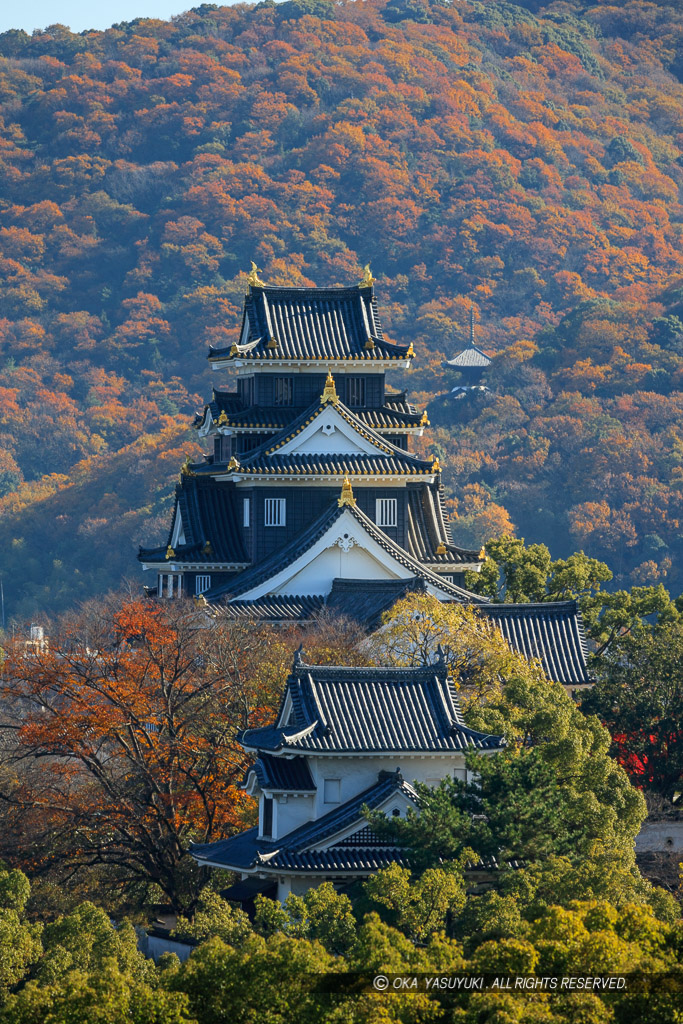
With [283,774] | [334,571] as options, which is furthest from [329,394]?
[283,774]

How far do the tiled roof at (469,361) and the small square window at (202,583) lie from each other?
94.1 metres

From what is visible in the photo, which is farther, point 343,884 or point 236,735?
point 236,735

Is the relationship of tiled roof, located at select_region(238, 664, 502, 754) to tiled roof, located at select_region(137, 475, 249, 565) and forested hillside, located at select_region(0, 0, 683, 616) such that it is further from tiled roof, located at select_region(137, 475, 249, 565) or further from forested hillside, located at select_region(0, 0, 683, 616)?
forested hillside, located at select_region(0, 0, 683, 616)

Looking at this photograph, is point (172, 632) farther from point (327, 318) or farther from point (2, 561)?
point (2, 561)

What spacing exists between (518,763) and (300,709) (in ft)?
13.0

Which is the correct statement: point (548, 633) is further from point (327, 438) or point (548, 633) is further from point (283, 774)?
point (283, 774)

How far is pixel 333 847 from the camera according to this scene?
33750mm

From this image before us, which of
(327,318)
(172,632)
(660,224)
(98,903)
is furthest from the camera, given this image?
(660,224)

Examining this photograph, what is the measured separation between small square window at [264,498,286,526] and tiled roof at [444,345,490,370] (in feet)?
309

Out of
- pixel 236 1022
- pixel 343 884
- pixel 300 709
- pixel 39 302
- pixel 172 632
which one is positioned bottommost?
pixel 236 1022

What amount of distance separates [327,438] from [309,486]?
4.49ft

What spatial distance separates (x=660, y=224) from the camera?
7849 inches

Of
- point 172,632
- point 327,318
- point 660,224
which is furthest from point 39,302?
point 172,632

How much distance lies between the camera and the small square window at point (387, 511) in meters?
54.8
